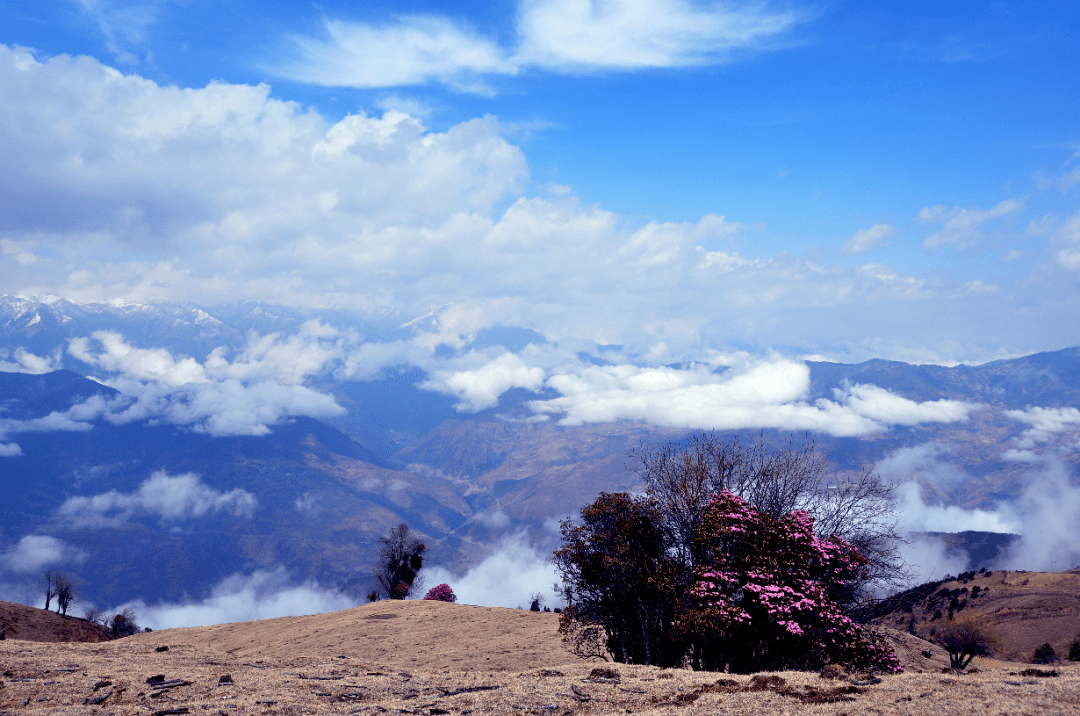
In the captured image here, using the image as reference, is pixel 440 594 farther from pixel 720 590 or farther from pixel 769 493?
pixel 720 590

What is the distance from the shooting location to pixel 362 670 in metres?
23.1

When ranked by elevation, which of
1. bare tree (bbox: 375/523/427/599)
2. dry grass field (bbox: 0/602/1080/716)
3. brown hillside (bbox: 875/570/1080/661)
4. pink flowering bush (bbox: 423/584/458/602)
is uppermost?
bare tree (bbox: 375/523/427/599)

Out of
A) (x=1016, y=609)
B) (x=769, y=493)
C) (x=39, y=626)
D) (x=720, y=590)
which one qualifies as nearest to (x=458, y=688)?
(x=720, y=590)

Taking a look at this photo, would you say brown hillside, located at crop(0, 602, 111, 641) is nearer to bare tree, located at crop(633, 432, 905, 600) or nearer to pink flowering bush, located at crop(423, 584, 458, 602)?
pink flowering bush, located at crop(423, 584, 458, 602)

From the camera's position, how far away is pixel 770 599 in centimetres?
2138

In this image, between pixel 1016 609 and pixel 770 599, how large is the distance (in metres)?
112

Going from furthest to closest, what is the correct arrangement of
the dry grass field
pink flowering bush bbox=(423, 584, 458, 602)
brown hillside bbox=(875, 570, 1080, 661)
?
brown hillside bbox=(875, 570, 1080, 661) < pink flowering bush bbox=(423, 584, 458, 602) < the dry grass field

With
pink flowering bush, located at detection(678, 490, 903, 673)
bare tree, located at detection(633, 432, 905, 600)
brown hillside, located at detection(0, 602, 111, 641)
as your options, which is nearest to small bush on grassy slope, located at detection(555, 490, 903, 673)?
pink flowering bush, located at detection(678, 490, 903, 673)

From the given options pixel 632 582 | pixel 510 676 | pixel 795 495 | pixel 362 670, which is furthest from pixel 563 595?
pixel 795 495

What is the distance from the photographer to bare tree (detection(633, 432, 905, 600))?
89.8 ft

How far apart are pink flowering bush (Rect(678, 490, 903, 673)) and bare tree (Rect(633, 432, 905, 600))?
2653mm

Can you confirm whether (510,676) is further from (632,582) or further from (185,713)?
(185,713)

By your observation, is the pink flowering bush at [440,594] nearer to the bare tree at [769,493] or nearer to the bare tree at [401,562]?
the bare tree at [401,562]

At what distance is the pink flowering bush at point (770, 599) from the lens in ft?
70.6
